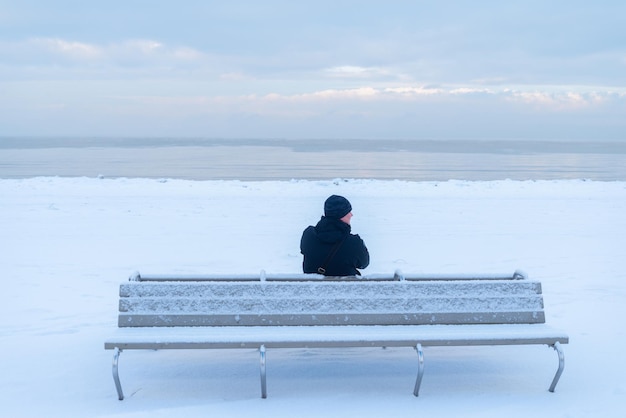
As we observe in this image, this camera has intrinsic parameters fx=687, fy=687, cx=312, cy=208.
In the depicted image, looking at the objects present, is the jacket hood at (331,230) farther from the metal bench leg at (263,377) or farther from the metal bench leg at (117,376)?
the metal bench leg at (117,376)

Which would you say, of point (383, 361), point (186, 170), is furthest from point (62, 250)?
point (186, 170)

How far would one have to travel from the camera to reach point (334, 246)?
202 inches

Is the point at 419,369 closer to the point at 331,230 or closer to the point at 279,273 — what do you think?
the point at 331,230

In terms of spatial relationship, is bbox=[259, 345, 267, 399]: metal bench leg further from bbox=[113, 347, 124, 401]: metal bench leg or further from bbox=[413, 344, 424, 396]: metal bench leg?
bbox=[413, 344, 424, 396]: metal bench leg

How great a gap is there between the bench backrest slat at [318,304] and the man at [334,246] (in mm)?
426

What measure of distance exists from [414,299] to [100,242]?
7404 mm

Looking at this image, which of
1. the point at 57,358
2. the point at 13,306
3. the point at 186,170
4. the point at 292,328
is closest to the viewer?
the point at 292,328

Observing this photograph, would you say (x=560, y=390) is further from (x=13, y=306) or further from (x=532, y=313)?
(x=13, y=306)

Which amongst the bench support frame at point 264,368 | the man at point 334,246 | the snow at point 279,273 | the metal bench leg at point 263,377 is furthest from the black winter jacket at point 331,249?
the metal bench leg at point 263,377

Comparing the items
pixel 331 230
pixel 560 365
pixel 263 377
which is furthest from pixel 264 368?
pixel 560 365

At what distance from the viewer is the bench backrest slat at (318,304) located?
4.58 metres

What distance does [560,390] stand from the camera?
15.7ft

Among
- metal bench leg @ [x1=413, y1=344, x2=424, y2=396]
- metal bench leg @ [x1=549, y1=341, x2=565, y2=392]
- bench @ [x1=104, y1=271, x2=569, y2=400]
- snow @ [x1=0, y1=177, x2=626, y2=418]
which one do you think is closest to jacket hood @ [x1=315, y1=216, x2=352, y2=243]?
bench @ [x1=104, y1=271, x2=569, y2=400]

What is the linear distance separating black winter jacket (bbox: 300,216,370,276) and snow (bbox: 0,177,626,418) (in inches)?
29.9
